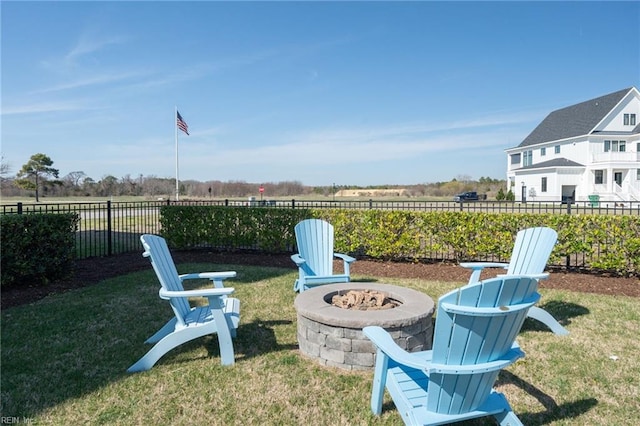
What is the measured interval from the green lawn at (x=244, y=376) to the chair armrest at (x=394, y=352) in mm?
659

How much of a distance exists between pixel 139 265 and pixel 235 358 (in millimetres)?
4883

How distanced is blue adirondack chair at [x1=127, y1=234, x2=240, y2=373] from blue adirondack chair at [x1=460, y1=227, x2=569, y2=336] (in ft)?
9.18

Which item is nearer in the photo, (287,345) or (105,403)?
(105,403)

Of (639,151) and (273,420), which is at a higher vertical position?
(639,151)

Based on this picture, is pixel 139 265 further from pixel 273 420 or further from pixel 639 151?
pixel 639 151

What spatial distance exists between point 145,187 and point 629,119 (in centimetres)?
4456

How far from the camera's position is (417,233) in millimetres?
7570

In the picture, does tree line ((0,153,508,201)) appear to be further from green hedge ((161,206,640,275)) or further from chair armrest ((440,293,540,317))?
chair armrest ((440,293,540,317))

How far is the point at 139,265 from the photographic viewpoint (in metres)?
7.48

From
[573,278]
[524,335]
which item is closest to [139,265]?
[524,335]

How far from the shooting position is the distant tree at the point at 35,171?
39.1 m

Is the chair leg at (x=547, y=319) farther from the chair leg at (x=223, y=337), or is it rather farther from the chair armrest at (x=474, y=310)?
the chair leg at (x=223, y=337)

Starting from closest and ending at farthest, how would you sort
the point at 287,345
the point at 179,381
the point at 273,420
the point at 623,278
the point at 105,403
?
the point at 273,420
the point at 105,403
the point at 179,381
the point at 287,345
the point at 623,278

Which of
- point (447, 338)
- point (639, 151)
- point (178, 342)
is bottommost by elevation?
point (178, 342)
